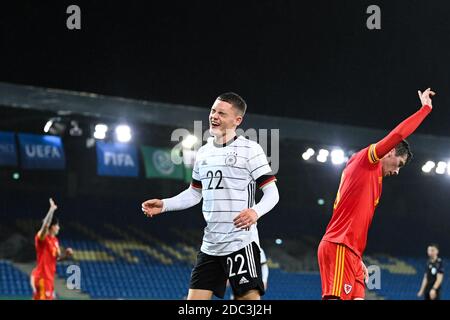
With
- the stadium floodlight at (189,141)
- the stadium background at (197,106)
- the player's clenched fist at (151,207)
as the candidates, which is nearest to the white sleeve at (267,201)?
the player's clenched fist at (151,207)

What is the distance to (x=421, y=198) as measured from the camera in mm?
34531

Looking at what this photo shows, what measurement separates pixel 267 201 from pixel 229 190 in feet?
0.93

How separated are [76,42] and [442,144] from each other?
13080 mm

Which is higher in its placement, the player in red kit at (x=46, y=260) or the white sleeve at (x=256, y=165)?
the white sleeve at (x=256, y=165)

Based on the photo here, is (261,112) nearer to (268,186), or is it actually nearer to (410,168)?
(410,168)

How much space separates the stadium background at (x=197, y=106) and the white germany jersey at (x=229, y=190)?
1045 cm

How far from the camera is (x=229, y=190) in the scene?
5.37 meters

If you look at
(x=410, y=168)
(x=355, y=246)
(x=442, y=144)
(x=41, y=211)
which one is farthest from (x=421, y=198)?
(x=355, y=246)

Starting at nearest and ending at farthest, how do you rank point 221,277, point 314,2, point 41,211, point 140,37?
point 221,277, point 314,2, point 140,37, point 41,211

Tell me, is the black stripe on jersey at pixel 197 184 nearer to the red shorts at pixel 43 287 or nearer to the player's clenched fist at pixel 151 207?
the player's clenched fist at pixel 151 207

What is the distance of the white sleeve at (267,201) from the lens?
5.16 metres

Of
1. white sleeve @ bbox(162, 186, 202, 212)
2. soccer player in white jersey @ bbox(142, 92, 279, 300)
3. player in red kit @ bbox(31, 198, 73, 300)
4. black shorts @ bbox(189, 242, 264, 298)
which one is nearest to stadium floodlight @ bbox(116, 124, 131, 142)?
player in red kit @ bbox(31, 198, 73, 300)

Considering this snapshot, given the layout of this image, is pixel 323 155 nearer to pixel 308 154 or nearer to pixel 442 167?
pixel 308 154

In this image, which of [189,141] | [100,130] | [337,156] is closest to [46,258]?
[100,130]
